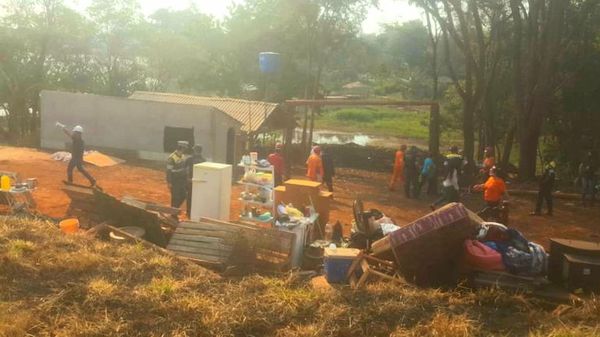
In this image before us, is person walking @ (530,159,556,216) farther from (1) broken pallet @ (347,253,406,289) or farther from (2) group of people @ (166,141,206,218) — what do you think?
(2) group of people @ (166,141,206,218)

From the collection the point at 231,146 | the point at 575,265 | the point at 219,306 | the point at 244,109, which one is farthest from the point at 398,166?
the point at 219,306

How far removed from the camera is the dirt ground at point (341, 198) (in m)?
13.5

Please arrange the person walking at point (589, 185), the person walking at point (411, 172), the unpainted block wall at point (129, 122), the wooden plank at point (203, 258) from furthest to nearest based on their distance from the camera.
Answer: the unpainted block wall at point (129, 122)
the person walking at point (589, 185)
the person walking at point (411, 172)
the wooden plank at point (203, 258)

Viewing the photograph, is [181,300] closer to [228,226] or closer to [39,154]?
[228,226]

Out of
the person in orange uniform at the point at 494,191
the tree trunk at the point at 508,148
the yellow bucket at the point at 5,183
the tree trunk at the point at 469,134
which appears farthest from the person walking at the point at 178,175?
the tree trunk at the point at 508,148

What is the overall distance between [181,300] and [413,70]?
52.6m

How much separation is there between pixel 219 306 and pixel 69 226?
4.50 m

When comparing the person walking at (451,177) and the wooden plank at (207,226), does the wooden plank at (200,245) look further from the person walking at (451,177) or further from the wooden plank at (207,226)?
the person walking at (451,177)

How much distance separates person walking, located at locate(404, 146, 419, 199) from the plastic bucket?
9806 millimetres

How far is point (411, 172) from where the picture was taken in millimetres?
17234

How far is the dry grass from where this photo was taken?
5.75 m

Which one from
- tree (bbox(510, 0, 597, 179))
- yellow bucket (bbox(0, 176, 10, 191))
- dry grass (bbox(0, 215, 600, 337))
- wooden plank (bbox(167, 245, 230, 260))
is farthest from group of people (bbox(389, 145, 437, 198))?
yellow bucket (bbox(0, 176, 10, 191))

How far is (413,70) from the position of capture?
2219 inches

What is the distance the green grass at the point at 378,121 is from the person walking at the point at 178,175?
112 feet
